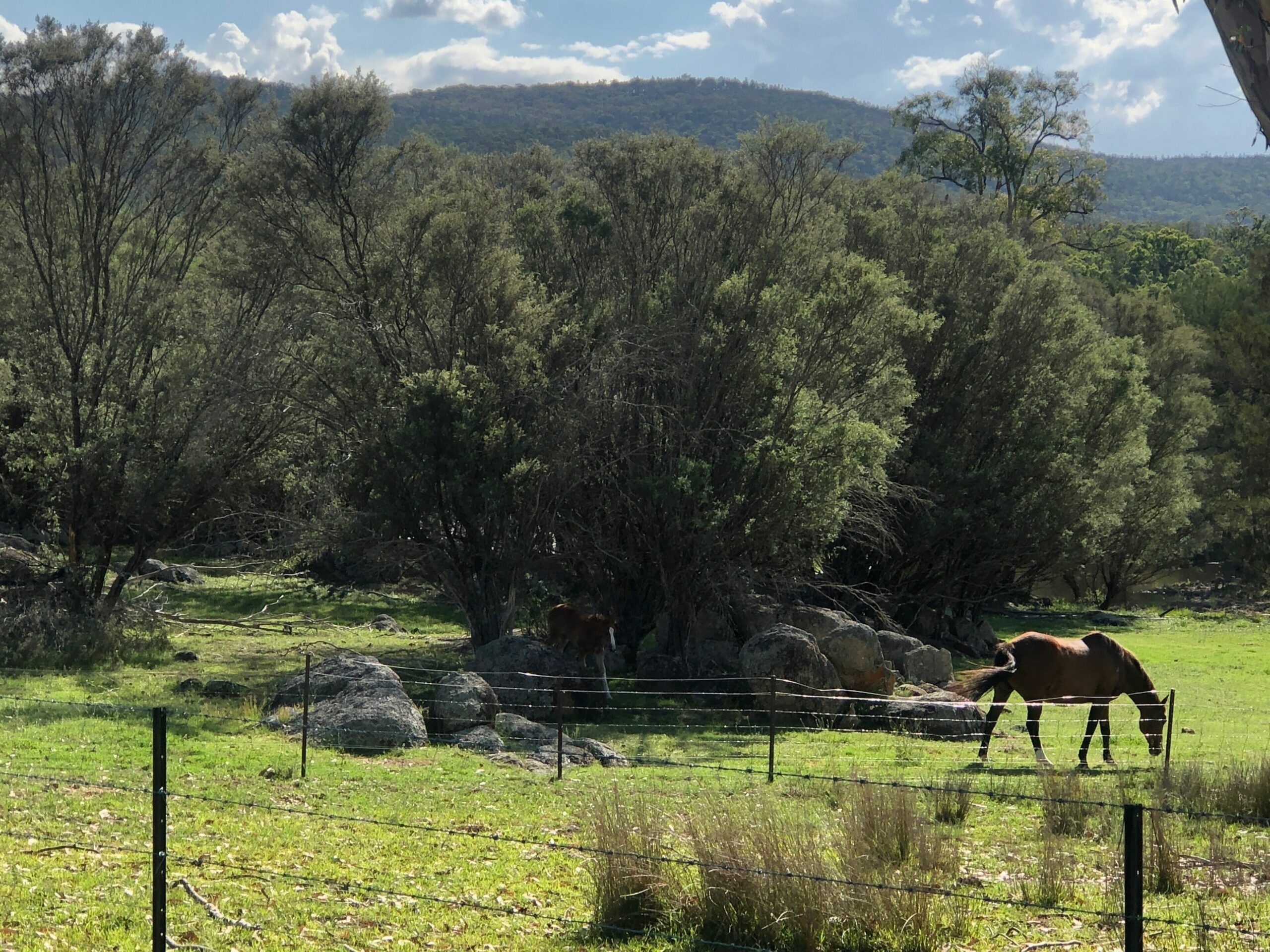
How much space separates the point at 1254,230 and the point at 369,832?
75.5 metres

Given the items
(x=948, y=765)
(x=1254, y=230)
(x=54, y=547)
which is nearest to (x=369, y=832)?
(x=948, y=765)

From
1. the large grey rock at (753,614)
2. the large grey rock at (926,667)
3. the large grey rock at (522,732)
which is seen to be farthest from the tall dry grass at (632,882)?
the large grey rock at (753,614)

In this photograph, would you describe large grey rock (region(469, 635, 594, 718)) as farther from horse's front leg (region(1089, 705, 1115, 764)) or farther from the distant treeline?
horse's front leg (region(1089, 705, 1115, 764))

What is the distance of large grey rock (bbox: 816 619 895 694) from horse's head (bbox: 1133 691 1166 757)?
5079mm

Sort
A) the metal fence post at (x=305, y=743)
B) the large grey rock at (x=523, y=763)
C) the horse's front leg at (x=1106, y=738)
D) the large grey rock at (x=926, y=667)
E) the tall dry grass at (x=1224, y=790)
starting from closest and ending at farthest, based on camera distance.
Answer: the tall dry grass at (x=1224, y=790)
the metal fence post at (x=305, y=743)
the large grey rock at (x=523, y=763)
the horse's front leg at (x=1106, y=738)
the large grey rock at (x=926, y=667)

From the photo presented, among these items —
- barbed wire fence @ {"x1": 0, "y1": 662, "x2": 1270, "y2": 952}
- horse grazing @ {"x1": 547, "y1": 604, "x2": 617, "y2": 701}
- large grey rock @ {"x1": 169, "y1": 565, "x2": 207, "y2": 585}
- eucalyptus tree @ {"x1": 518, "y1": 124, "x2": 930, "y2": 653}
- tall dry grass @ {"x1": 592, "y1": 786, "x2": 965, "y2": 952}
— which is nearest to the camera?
barbed wire fence @ {"x1": 0, "y1": 662, "x2": 1270, "y2": 952}

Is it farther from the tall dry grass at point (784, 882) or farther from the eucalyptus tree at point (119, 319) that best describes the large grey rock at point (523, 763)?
the eucalyptus tree at point (119, 319)

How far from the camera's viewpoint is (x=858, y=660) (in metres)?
21.7

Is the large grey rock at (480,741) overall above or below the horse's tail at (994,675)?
below

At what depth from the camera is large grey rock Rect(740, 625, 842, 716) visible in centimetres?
2062

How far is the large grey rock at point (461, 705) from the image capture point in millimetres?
16812

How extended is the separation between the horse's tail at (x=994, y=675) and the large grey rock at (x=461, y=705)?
21.9ft

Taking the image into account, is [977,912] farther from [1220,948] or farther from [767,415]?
[767,415]

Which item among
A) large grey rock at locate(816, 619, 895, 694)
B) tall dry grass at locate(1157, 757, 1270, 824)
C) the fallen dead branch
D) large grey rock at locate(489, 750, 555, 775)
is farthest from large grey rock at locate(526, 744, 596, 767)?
large grey rock at locate(816, 619, 895, 694)
